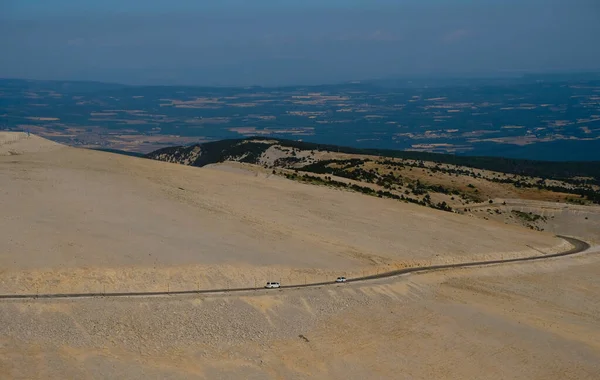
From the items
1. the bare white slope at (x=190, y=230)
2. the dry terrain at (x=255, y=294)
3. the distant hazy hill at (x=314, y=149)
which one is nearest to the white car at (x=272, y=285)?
the bare white slope at (x=190, y=230)

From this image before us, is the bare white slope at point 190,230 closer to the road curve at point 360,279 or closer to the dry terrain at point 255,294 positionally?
the dry terrain at point 255,294

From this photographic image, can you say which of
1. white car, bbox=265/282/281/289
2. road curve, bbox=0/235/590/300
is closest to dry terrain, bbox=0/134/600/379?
road curve, bbox=0/235/590/300

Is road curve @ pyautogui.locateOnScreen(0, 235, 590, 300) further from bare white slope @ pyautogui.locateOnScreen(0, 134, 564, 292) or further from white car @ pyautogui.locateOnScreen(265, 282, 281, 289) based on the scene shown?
bare white slope @ pyautogui.locateOnScreen(0, 134, 564, 292)

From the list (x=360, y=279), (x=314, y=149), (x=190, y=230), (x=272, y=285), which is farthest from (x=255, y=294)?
(x=314, y=149)

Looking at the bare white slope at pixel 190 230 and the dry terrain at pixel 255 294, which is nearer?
the dry terrain at pixel 255 294

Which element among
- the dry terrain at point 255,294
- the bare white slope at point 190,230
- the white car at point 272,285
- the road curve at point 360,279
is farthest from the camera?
the white car at point 272,285

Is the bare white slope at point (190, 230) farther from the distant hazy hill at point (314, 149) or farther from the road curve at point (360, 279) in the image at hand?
the distant hazy hill at point (314, 149)

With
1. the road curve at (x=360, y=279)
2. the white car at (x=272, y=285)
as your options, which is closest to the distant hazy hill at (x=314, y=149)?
the road curve at (x=360, y=279)

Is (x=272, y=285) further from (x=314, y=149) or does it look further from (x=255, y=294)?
(x=314, y=149)

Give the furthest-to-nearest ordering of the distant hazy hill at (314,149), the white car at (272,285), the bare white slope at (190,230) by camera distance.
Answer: the distant hazy hill at (314,149)
the white car at (272,285)
the bare white slope at (190,230)

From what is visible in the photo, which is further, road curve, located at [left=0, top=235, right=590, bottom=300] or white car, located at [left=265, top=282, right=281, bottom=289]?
white car, located at [left=265, top=282, right=281, bottom=289]
